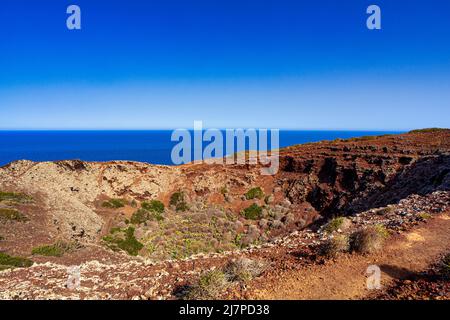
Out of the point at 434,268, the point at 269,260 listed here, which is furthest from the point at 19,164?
the point at 434,268

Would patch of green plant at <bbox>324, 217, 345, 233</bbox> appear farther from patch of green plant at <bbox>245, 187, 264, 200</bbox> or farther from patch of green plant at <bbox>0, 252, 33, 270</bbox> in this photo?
patch of green plant at <bbox>245, 187, 264, 200</bbox>

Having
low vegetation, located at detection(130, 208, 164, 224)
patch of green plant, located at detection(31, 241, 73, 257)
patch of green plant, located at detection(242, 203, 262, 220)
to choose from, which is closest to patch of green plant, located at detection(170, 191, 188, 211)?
low vegetation, located at detection(130, 208, 164, 224)

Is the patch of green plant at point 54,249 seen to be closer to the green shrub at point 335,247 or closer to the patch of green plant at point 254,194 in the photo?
the green shrub at point 335,247

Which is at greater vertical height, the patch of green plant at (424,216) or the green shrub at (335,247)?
the patch of green plant at (424,216)

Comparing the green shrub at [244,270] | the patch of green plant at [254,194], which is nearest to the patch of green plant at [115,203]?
the patch of green plant at [254,194]
